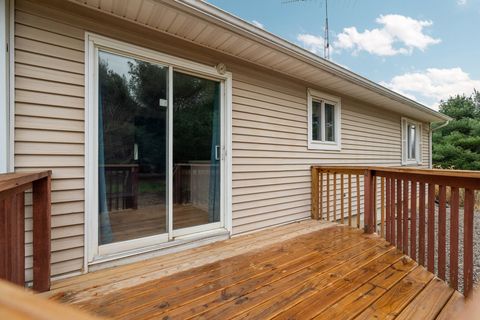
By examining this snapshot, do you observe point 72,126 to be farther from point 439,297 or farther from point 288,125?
point 439,297

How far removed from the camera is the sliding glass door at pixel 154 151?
2.45 m

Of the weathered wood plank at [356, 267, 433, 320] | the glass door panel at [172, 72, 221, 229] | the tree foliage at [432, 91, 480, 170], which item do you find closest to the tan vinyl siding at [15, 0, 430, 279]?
the glass door panel at [172, 72, 221, 229]

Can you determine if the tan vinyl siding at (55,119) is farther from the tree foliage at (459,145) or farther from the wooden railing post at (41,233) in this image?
the tree foliage at (459,145)

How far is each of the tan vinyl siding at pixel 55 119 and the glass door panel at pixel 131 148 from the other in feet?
0.61

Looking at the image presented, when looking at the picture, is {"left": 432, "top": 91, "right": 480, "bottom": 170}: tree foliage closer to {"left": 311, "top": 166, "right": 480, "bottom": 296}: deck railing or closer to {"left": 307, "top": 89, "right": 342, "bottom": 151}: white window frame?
{"left": 307, "top": 89, "right": 342, "bottom": 151}: white window frame

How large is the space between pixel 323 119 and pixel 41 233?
441cm

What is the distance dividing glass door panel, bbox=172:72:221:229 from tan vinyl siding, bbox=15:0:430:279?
270 mm

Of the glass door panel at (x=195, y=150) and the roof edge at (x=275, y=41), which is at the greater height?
the roof edge at (x=275, y=41)

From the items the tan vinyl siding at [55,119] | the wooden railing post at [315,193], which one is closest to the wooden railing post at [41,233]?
the tan vinyl siding at [55,119]

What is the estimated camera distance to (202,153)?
313 cm

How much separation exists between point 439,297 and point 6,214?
3.02 m

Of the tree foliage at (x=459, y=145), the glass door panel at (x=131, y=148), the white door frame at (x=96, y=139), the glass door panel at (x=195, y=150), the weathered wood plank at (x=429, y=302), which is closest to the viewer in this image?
the weathered wood plank at (x=429, y=302)

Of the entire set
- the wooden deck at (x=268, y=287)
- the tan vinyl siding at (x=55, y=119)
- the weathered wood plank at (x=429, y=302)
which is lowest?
the weathered wood plank at (x=429, y=302)

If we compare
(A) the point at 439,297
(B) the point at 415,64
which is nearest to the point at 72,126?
(A) the point at 439,297
